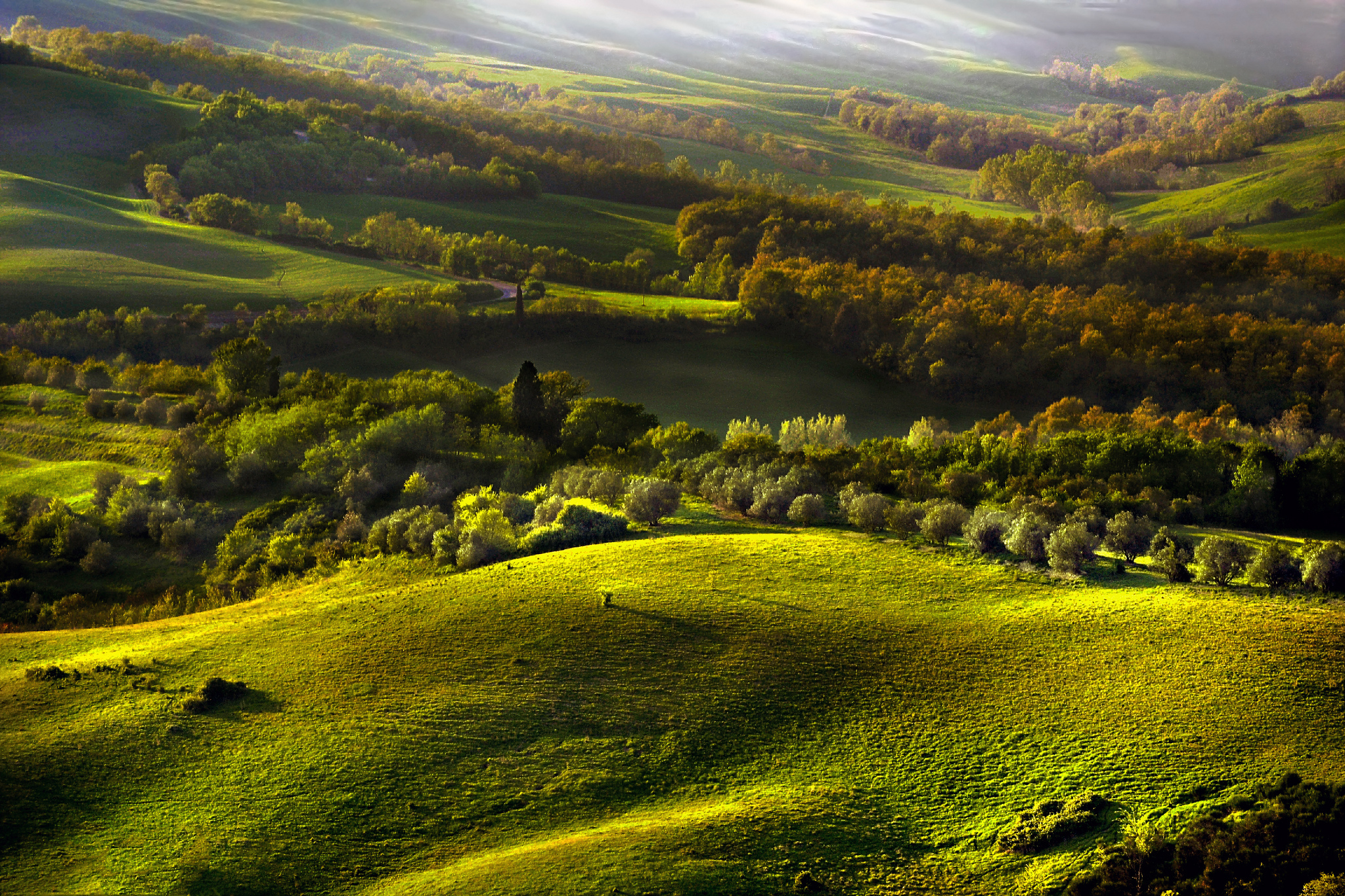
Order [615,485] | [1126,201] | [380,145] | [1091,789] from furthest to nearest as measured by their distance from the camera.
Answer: [1126,201] < [380,145] < [615,485] < [1091,789]

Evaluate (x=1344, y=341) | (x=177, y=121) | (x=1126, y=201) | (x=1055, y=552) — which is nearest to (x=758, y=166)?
(x=1126, y=201)

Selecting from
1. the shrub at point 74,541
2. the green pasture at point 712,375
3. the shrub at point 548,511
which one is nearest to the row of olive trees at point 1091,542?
the shrub at point 548,511

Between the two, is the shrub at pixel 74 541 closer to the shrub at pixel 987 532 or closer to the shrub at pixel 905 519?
the shrub at pixel 905 519

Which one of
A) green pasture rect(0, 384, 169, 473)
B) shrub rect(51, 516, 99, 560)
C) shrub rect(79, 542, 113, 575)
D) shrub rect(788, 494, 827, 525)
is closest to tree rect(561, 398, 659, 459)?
shrub rect(788, 494, 827, 525)

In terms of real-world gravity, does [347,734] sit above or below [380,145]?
below

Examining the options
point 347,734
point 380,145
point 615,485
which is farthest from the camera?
point 380,145

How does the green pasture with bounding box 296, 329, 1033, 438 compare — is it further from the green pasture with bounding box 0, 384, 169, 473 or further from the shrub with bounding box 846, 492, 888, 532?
the shrub with bounding box 846, 492, 888, 532

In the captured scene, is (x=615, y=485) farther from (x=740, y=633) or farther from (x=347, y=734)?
(x=347, y=734)
